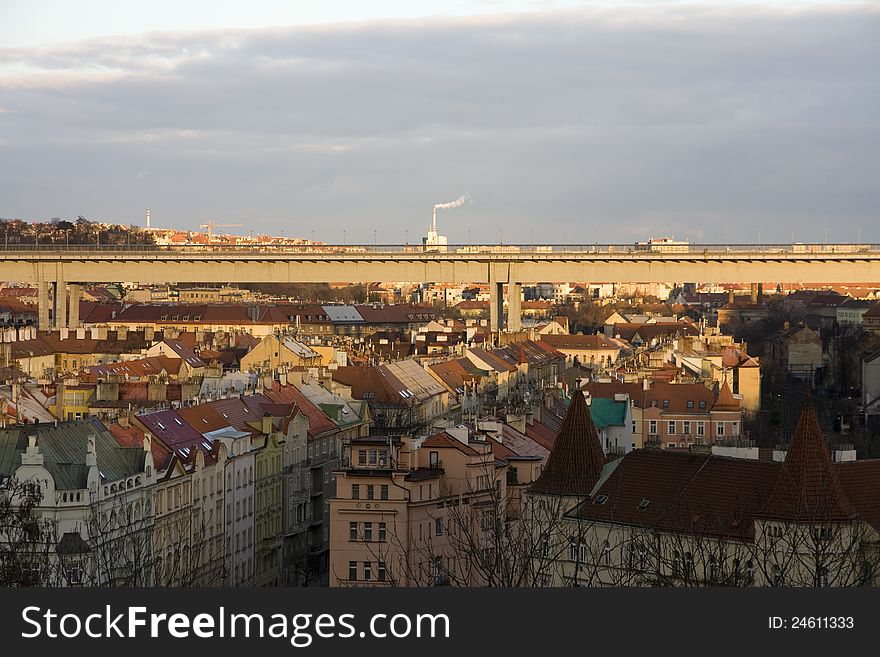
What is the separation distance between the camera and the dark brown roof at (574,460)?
154 feet

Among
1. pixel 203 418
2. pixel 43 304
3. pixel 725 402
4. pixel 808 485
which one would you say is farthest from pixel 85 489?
pixel 43 304

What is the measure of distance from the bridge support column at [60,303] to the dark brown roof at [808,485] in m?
101

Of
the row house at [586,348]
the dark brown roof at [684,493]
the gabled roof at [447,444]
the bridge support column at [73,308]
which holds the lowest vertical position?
the dark brown roof at [684,493]

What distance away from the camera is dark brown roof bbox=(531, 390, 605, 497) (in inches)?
1852

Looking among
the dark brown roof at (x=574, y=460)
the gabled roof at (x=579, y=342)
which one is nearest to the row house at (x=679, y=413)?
the dark brown roof at (x=574, y=460)

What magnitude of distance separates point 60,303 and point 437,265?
1032 inches

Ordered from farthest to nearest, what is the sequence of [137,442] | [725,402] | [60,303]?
[60,303] < [725,402] < [137,442]

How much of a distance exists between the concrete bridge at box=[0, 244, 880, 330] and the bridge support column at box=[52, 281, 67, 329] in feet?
0.22

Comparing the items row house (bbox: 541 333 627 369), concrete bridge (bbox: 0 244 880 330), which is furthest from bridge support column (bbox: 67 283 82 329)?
row house (bbox: 541 333 627 369)

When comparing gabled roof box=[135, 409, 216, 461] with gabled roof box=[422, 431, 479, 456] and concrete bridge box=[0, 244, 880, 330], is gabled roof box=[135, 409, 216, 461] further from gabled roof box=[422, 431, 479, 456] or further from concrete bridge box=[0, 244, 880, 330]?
concrete bridge box=[0, 244, 880, 330]

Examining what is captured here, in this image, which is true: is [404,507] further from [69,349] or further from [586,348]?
[586,348]

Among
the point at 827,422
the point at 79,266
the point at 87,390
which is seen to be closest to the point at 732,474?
the point at 87,390

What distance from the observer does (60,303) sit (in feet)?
456

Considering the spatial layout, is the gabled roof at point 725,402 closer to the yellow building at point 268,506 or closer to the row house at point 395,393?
the row house at point 395,393
